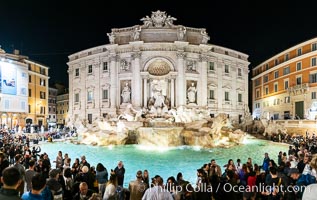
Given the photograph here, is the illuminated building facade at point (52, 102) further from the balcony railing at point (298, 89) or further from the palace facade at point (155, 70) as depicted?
the balcony railing at point (298, 89)

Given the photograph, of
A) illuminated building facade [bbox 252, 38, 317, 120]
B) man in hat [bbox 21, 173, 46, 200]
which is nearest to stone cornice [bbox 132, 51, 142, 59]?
illuminated building facade [bbox 252, 38, 317, 120]

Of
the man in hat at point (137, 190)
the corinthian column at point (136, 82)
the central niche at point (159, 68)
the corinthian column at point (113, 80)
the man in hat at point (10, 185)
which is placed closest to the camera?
the man in hat at point (10, 185)

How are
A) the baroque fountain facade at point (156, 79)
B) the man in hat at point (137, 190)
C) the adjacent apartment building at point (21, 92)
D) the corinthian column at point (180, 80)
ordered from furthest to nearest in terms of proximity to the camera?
1. the adjacent apartment building at point (21, 92)
2. the corinthian column at point (180, 80)
3. the baroque fountain facade at point (156, 79)
4. the man in hat at point (137, 190)

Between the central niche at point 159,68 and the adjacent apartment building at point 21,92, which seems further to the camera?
the adjacent apartment building at point 21,92

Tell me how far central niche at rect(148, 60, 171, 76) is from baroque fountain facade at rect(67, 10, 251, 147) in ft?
0.46

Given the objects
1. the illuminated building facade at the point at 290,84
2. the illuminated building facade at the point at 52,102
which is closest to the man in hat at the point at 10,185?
the illuminated building facade at the point at 290,84

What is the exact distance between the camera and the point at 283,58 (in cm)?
4184

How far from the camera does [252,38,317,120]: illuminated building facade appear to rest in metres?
34.2

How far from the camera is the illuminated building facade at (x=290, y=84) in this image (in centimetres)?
3425

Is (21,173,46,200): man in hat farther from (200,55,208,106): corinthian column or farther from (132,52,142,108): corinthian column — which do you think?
(200,55,208,106): corinthian column

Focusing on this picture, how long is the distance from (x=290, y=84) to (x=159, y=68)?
20552mm

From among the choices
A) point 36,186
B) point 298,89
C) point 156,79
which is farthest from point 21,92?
point 36,186

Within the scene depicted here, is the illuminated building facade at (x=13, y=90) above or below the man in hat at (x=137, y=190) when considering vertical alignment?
above

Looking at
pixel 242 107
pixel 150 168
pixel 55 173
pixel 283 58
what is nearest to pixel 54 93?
pixel 242 107
